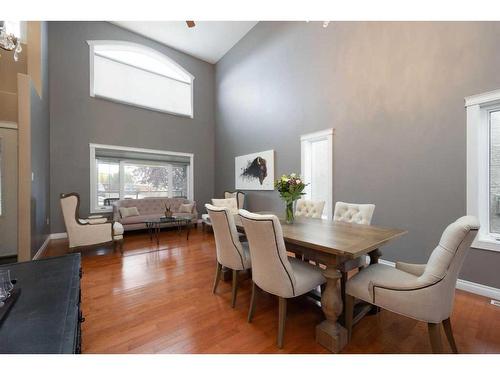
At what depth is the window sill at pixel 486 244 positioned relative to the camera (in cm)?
207

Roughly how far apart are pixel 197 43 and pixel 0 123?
15.5 ft

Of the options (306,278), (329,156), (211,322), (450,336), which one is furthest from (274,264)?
(329,156)

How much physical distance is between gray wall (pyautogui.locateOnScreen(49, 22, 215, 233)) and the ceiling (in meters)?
0.27

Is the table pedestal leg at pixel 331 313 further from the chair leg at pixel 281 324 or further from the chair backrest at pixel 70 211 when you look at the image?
the chair backrest at pixel 70 211

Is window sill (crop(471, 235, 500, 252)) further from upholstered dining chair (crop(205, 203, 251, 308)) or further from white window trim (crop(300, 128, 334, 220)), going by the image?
upholstered dining chair (crop(205, 203, 251, 308))

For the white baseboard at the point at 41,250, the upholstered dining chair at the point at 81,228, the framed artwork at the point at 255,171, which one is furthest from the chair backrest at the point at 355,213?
the white baseboard at the point at 41,250

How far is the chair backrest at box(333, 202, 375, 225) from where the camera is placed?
2287mm

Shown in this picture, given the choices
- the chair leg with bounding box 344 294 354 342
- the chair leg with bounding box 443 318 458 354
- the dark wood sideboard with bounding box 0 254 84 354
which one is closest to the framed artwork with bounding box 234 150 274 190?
the chair leg with bounding box 344 294 354 342

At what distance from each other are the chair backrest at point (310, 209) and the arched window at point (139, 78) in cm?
493

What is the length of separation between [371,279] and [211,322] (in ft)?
4.22

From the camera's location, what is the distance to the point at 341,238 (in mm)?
1573

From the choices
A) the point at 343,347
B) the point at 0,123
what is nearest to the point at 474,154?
the point at 343,347

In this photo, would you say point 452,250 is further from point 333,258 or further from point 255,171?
point 255,171
